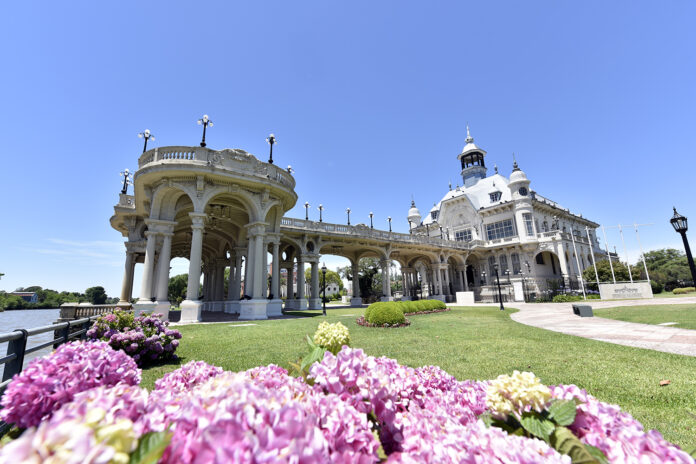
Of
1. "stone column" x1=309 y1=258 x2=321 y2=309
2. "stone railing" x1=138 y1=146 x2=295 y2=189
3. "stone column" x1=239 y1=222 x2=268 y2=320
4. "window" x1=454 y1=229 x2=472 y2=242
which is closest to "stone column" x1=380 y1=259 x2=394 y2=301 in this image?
"stone column" x1=309 y1=258 x2=321 y2=309

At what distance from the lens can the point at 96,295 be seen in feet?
221

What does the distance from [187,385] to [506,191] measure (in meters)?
46.9

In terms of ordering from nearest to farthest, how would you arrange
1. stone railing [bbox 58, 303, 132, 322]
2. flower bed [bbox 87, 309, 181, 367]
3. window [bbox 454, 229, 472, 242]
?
flower bed [bbox 87, 309, 181, 367], stone railing [bbox 58, 303, 132, 322], window [bbox 454, 229, 472, 242]

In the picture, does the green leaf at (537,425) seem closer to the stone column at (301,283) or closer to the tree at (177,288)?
the stone column at (301,283)

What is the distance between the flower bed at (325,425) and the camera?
2.53 feet

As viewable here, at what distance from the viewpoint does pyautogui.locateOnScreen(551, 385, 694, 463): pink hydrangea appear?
1.05 metres

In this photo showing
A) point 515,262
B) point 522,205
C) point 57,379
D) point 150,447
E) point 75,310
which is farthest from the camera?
point 515,262

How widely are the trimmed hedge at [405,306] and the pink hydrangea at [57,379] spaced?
10998 mm

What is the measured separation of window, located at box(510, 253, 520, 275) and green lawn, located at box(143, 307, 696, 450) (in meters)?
32.8

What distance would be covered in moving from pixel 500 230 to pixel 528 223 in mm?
3836

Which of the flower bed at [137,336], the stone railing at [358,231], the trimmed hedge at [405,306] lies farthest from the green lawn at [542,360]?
the stone railing at [358,231]

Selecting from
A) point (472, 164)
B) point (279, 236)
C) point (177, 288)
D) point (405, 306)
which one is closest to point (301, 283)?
point (279, 236)

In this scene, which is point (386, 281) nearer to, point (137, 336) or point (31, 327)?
point (31, 327)

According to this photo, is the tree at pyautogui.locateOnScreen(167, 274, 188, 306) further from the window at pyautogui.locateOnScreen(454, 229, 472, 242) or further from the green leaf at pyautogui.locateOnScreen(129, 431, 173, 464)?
the green leaf at pyautogui.locateOnScreen(129, 431, 173, 464)
